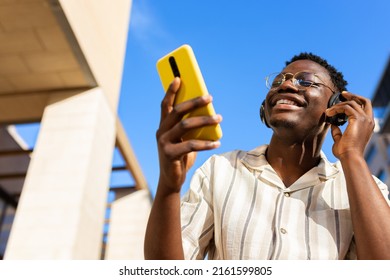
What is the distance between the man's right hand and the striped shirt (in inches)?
15.7

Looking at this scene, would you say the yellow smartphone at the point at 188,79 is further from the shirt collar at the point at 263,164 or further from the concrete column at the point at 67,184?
the concrete column at the point at 67,184

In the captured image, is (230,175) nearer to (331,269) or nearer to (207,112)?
(207,112)

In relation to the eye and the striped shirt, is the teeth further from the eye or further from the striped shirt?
the striped shirt

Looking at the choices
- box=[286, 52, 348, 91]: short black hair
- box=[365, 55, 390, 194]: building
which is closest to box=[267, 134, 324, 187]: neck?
box=[286, 52, 348, 91]: short black hair

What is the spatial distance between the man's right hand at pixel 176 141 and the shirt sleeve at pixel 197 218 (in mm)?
383

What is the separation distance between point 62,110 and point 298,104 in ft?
22.4

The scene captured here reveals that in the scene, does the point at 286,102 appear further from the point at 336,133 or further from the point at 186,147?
the point at 186,147

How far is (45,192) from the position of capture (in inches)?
279

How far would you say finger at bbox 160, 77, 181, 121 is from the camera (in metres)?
1.47

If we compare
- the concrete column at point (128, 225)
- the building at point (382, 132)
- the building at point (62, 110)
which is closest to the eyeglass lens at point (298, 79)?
the building at point (62, 110)

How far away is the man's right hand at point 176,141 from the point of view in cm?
136

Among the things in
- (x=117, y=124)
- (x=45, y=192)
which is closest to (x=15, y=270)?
(x=45, y=192)

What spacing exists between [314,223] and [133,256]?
13429 mm

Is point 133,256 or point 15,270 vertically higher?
point 133,256
